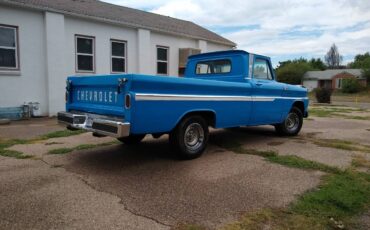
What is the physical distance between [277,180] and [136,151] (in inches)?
115

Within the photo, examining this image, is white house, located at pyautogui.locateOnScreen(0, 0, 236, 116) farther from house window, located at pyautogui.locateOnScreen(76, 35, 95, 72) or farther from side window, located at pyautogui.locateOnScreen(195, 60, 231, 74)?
side window, located at pyautogui.locateOnScreen(195, 60, 231, 74)

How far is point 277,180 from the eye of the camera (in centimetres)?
485

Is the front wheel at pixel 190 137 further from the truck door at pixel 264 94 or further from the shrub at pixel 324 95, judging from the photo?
the shrub at pixel 324 95

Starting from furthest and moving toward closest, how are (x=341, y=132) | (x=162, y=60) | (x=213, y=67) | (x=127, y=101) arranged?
(x=162, y=60)
(x=341, y=132)
(x=213, y=67)
(x=127, y=101)

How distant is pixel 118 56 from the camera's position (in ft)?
47.9

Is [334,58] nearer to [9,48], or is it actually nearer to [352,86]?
[352,86]

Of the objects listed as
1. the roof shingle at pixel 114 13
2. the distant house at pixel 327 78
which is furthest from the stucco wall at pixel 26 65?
the distant house at pixel 327 78

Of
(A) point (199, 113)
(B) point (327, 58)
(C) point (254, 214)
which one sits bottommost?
(C) point (254, 214)

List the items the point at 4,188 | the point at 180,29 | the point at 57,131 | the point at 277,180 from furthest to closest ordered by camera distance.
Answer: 1. the point at 180,29
2. the point at 57,131
3. the point at 277,180
4. the point at 4,188

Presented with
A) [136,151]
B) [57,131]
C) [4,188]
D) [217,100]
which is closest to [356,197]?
[217,100]

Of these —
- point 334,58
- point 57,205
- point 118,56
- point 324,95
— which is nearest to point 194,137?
point 57,205

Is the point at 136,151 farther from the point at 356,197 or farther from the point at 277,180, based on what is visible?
the point at 356,197

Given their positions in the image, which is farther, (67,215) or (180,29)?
(180,29)

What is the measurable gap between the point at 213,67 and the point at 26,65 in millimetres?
7408
